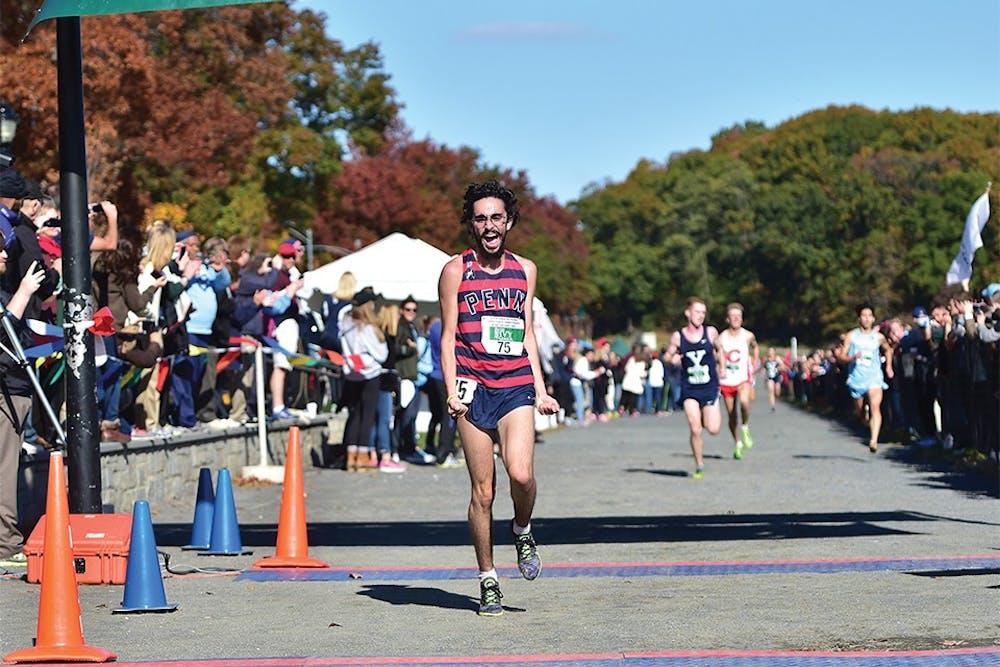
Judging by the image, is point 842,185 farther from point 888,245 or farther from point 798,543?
point 798,543

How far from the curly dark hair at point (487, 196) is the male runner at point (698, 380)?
1070cm

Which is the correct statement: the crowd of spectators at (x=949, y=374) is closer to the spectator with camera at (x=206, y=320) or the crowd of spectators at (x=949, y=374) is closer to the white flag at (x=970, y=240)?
the white flag at (x=970, y=240)

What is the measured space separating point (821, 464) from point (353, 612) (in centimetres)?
1347

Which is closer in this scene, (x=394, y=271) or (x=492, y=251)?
(x=492, y=251)

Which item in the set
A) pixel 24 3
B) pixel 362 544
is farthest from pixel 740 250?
pixel 362 544

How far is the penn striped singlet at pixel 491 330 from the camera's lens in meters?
9.21

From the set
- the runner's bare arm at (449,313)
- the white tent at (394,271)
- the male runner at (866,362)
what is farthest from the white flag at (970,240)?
the runner's bare arm at (449,313)

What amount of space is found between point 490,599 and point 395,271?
64.4ft

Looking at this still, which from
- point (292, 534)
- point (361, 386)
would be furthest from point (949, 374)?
point (292, 534)

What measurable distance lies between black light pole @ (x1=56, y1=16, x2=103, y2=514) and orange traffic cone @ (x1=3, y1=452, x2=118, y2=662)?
8.22 ft

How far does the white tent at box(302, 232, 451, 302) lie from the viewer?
93.1 feet

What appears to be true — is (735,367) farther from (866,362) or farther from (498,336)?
(498,336)

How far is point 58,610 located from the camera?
797 cm

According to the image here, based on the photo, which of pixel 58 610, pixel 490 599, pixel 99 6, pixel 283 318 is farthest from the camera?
pixel 283 318
